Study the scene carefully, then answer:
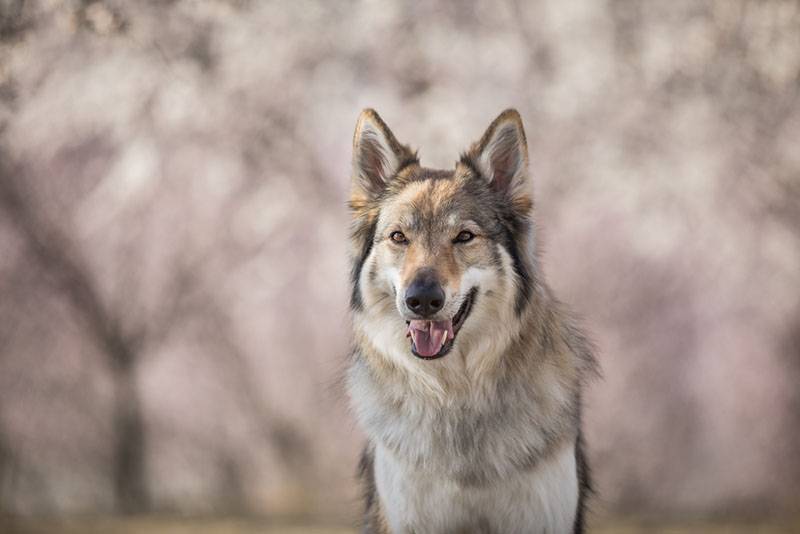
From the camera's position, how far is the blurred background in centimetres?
530

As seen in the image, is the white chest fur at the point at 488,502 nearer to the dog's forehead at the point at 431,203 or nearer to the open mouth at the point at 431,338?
the open mouth at the point at 431,338

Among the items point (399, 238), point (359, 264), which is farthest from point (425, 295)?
point (359, 264)

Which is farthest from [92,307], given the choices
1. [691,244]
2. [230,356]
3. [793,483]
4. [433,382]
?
[793,483]

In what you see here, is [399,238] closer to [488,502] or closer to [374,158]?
[374,158]

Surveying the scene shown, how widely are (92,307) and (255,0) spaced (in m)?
2.15

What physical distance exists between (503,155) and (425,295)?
629 mm

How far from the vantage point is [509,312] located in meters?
2.64

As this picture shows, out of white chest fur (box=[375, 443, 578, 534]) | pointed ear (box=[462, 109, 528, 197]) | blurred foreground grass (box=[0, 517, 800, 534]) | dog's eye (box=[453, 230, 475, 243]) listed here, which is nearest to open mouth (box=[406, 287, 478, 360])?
dog's eye (box=[453, 230, 475, 243])

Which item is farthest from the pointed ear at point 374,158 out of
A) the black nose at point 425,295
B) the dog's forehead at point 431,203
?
the black nose at point 425,295

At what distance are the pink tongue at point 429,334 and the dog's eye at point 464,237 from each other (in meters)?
0.26

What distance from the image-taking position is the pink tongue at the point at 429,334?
8.14 feet

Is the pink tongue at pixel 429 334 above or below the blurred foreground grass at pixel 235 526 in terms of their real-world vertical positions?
above

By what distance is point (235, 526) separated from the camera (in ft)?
16.9

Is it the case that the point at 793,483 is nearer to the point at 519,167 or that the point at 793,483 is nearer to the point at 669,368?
the point at 669,368
